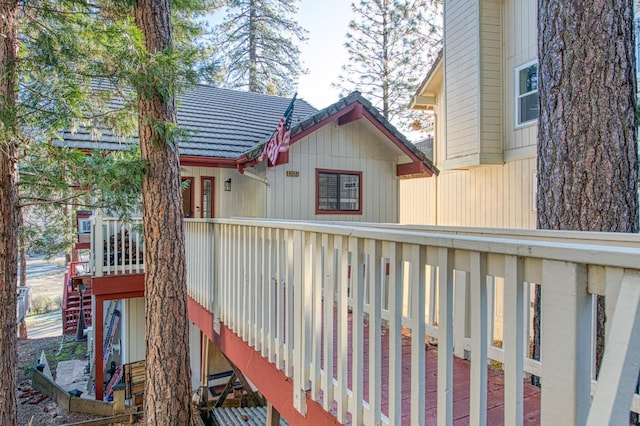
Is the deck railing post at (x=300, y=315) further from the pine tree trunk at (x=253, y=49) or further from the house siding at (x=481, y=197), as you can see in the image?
the pine tree trunk at (x=253, y=49)

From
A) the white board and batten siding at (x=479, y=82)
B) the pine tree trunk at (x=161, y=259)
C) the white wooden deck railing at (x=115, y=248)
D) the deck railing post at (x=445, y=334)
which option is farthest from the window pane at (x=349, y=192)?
the deck railing post at (x=445, y=334)

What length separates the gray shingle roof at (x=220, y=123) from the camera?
8008 mm

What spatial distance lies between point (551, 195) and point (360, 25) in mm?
17813

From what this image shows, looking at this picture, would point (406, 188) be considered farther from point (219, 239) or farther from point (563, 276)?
point (563, 276)

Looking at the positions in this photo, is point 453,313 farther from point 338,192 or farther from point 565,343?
point 338,192

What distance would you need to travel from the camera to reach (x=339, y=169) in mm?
8992

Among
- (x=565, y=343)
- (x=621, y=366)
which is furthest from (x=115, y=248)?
(x=621, y=366)

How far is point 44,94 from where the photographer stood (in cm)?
463

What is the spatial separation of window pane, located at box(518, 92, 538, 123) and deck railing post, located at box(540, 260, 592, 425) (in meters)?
7.69

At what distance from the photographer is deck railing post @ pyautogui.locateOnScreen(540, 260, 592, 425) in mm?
1034

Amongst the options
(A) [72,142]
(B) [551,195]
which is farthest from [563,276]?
(A) [72,142]

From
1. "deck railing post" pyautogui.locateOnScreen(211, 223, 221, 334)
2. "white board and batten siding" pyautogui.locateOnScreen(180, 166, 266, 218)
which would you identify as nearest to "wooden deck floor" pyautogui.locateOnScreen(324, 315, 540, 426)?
"deck railing post" pyautogui.locateOnScreen(211, 223, 221, 334)

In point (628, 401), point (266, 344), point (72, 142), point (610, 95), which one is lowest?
point (266, 344)

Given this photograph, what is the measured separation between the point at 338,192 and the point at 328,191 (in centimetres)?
27
